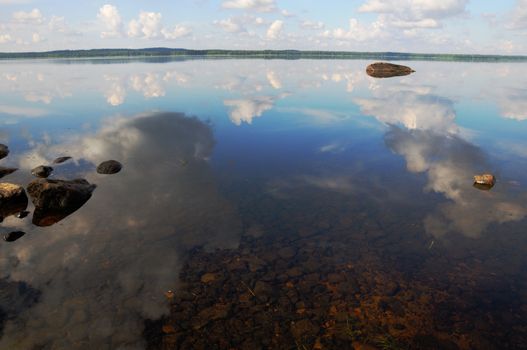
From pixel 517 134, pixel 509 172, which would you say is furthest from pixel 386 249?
pixel 517 134

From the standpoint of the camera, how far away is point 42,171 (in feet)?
78.9

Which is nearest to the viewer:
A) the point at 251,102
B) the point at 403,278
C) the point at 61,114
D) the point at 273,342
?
the point at 273,342

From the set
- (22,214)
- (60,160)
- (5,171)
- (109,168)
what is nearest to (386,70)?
(109,168)

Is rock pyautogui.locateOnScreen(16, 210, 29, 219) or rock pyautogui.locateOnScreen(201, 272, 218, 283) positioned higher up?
rock pyautogui.locateOnScreen(16, 210, 29, 219)

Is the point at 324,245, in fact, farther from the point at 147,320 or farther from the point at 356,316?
the point at 147,320

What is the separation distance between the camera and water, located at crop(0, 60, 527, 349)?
10.9 m

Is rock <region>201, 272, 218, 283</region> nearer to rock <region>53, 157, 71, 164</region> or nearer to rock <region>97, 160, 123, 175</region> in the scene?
rock <region>97, 160, 123, 175</region>

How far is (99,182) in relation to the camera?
75.2 feet

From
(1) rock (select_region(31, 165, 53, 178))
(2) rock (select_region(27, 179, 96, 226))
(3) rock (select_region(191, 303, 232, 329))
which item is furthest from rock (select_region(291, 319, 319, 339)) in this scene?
(1) rock (select_region(31, 165, 53, 178))

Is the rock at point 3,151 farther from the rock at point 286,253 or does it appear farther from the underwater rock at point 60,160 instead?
the rock at point 286,253

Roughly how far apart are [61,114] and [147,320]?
44.0 m

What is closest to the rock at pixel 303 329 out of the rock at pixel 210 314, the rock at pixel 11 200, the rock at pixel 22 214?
the rock at pixel 210 314

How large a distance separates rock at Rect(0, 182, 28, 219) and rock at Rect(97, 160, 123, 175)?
18.0 ft

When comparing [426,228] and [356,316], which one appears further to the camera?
[426,228]
